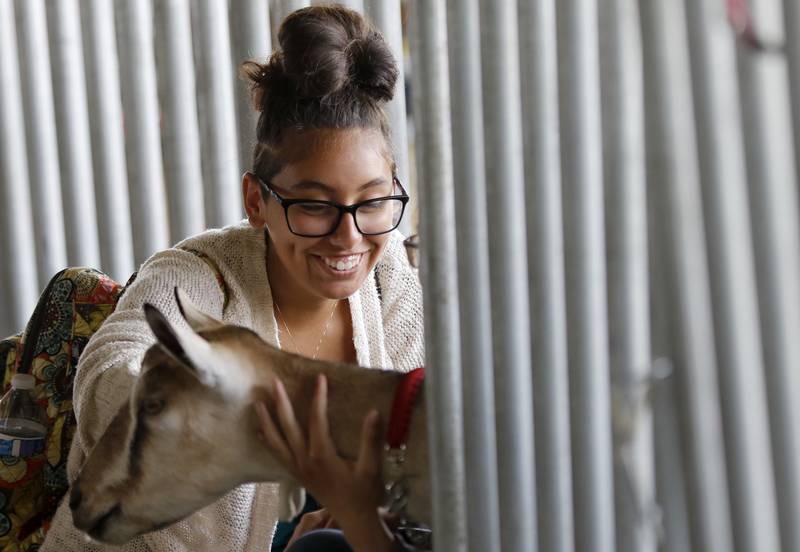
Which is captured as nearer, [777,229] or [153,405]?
[777,229]

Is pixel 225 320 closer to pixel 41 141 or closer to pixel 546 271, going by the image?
pixel 546 271

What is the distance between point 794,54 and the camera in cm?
77

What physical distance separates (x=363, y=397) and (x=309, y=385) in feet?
0.21

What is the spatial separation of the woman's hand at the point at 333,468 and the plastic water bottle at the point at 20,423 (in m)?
0.72

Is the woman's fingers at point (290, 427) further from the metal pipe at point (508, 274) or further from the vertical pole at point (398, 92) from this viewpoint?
the vertical pole at point (398, 92)

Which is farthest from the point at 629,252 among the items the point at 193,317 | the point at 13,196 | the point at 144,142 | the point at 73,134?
the point at 13,196

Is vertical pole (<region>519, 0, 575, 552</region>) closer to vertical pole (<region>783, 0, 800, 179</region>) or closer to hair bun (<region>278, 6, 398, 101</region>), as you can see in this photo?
vertical pole (<region>783, 0, 800, 179</region>)

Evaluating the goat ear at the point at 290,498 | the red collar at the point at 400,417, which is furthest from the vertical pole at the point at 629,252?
the goat ear at the point at 290,498

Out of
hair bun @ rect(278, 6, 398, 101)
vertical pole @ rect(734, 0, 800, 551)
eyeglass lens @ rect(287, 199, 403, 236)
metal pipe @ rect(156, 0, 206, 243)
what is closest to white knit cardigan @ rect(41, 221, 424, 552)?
eyeglass lens @ rect(287, 199, 403, 236)

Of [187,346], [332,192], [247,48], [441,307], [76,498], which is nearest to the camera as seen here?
[441,307]

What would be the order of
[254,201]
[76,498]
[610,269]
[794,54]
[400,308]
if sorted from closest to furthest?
[794,54] → [610,269] → [76,498] → [254,201] → [400,308]

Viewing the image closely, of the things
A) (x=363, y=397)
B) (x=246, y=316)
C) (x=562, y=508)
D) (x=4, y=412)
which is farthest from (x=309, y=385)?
(x=4, y=412)

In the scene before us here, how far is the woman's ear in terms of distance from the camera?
1711 millimetres

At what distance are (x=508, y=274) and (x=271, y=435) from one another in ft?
1.19
